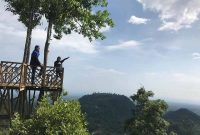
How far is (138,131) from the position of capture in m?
69.0

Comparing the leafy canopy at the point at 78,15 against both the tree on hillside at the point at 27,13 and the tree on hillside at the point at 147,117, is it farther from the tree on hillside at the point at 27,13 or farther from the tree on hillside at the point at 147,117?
the tree on hillside at the point at 147,117

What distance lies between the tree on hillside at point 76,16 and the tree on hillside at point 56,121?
323 inches

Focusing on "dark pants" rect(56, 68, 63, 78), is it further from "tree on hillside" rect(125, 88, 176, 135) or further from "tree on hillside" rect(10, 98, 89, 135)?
"tree on hillside" rect(125, 88, 176, 135)

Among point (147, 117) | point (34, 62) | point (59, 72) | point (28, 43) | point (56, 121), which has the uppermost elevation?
point (28, 43)

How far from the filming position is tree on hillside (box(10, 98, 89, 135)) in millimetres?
22641

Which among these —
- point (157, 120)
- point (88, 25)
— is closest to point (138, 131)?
point (157, 120)

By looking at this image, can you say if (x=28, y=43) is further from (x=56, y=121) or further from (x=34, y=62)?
(x=56, y=121)

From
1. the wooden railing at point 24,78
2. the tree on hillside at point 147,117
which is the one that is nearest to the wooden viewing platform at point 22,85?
the wooden railing at point 24,78

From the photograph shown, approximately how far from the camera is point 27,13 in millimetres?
33344

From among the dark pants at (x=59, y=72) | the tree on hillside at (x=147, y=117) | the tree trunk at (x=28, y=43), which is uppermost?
the tree trunk at (x=28, y=43)

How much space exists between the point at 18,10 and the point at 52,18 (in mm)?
3063

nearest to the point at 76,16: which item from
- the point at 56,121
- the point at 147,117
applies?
the point at 56,121

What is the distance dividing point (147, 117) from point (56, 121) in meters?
48.7

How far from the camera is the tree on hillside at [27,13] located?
106ft
